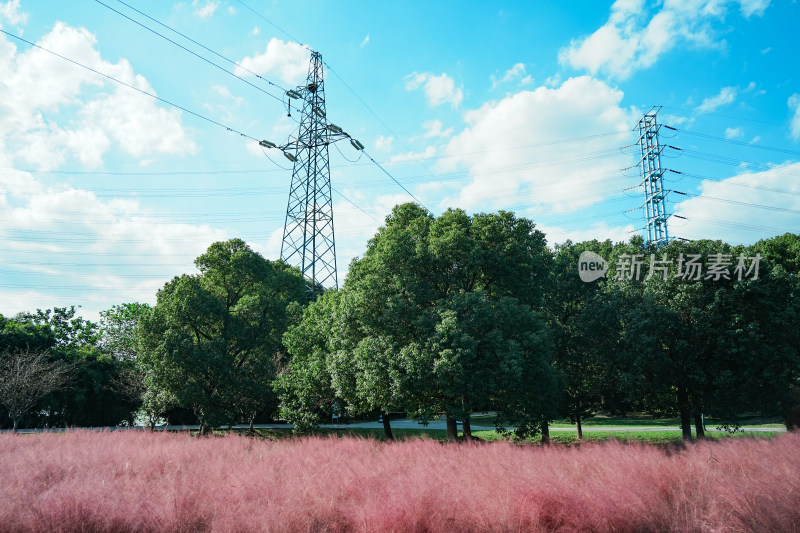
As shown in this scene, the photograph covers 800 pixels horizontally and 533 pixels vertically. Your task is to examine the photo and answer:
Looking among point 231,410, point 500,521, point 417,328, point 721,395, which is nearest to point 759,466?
point 500,521

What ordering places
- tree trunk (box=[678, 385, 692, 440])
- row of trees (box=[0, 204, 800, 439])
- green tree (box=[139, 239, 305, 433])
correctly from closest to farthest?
row of trees (box=[0, 204, 800, 439])
tree trunk (box=[678, 385, 692, 440])
green tree (box=[139, 239, 305, 433])

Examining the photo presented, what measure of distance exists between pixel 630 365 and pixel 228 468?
2103 cm

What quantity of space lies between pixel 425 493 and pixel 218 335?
2231 centimetres

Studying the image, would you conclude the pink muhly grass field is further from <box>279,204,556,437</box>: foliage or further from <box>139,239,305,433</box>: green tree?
<box>139,239,305,433</box>: green tree

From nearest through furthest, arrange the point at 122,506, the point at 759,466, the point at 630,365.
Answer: the point at 122,506, the point at 759,466, the point at 630,365

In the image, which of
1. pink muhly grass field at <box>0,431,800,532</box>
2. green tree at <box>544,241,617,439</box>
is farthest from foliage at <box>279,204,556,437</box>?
pink muhly grass field at <box>0,431,800,532</box>

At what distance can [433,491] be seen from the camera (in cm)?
755

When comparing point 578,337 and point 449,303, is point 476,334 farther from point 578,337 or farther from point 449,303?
point 578,337

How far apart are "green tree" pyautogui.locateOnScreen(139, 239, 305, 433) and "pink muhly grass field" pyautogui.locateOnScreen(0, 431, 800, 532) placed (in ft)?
44.7

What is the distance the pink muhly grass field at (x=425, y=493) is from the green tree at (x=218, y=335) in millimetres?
13614

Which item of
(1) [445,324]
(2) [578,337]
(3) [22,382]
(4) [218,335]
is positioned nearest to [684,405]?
(2) [578,337]

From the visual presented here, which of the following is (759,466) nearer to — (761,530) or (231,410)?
(761,530)

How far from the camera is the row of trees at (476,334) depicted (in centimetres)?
1745

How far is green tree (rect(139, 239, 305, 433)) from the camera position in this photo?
24.5 meters
